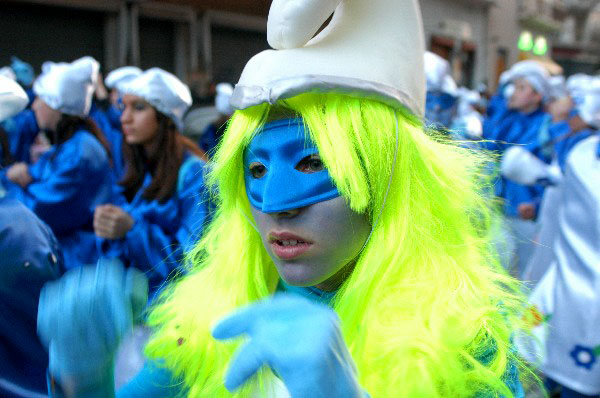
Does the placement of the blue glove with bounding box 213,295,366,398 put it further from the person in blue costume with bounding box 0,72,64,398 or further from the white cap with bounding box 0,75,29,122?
the white cap with bounding box 0,75,29,122

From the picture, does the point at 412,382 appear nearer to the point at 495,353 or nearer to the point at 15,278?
the point at 495,353

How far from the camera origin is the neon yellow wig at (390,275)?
1180 mm

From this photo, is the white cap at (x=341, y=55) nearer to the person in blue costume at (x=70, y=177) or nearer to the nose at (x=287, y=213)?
the nose at (x=287, y=213)

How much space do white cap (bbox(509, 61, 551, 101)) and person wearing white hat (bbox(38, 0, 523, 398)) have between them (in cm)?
474

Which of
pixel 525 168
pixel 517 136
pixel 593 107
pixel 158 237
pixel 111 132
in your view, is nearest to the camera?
pixel 158 237

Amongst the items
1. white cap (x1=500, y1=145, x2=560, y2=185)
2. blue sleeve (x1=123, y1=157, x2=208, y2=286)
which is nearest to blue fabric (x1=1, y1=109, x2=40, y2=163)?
blue sleeve (x1=123, y1=157, x2=208, y2=286)

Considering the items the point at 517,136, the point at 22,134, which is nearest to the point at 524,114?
the point at 517,136

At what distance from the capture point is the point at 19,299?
6.73 feet

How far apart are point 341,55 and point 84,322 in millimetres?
695

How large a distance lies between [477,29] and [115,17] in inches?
619

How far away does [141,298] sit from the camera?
46.2 inches

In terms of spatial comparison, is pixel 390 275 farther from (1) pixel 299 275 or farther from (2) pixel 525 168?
(2) pixel 525 168

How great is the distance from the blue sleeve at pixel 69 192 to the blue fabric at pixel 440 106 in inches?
92.5

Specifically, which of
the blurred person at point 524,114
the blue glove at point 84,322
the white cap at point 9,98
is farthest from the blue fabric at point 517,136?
the blue glove at point 84,322
